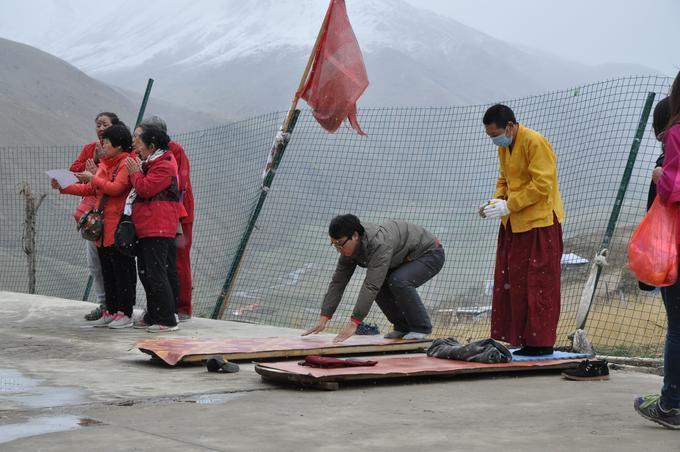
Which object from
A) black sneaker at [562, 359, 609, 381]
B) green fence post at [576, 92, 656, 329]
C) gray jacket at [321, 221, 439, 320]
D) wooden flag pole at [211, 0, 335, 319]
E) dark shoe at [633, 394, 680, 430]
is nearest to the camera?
dark shoe at [633, 394, 680, 430]

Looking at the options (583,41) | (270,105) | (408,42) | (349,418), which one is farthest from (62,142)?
(583,41)

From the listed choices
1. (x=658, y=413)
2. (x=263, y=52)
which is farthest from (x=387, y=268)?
(x=263, y=52)

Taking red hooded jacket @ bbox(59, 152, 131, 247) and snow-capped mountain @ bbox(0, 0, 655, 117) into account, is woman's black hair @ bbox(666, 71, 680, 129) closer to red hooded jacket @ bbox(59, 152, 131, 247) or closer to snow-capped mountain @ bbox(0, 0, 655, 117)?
red hooded jacket @ bbox(59, 152, 131, 247)

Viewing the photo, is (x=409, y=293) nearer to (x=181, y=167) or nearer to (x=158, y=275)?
(x=158, y=275)

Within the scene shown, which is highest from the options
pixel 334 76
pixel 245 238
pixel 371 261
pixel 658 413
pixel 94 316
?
pixel 334 76

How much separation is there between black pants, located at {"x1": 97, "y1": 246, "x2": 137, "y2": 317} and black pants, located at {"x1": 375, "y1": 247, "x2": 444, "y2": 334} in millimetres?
1995

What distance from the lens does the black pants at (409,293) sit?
686cm

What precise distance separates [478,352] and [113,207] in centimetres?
318

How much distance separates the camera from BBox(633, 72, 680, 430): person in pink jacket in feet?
13.1

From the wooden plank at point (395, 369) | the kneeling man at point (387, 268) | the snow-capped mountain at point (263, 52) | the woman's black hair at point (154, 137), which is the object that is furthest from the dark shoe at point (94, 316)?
Answer: the snow-capped mountain at point (263, 52)

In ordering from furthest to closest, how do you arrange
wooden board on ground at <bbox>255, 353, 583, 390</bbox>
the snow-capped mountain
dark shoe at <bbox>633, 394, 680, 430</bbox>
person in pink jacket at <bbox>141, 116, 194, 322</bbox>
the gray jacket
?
the snow-capped mountain, person in pink jacket at <bbox>141, 116, 194, 322</bbox>, the gray jacket, wooden board on ground at <bbox>255, 353, 583, 390</bbox>, dark shoe at <bbox>633, 394, 680, 430</bbox>

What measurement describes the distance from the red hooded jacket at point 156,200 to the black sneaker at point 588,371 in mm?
3158

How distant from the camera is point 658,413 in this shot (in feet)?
13.7

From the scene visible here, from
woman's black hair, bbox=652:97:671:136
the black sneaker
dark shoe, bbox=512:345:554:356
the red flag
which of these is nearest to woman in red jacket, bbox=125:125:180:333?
the red flag
